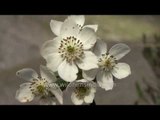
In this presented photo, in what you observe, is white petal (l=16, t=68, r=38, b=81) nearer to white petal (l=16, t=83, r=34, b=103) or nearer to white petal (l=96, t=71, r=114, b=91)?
white petal (l=16, t=83, r=34, b=103)

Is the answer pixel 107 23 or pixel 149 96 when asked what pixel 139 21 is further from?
pixel 149 96

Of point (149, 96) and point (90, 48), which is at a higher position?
point (149, 96)

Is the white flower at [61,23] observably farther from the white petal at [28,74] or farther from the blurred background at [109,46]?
the blurred background at [109,46]

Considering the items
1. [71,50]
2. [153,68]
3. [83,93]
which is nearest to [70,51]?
[71,50]

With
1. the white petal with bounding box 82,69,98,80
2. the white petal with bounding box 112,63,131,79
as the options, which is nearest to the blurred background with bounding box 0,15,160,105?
the white petal with bounding box 112,63,131,79

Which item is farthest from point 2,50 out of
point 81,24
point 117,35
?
point 81,24

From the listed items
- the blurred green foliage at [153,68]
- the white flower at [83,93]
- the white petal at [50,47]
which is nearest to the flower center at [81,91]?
the white flower at [83,93]

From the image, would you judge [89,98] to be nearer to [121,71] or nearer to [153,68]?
[121,71]
